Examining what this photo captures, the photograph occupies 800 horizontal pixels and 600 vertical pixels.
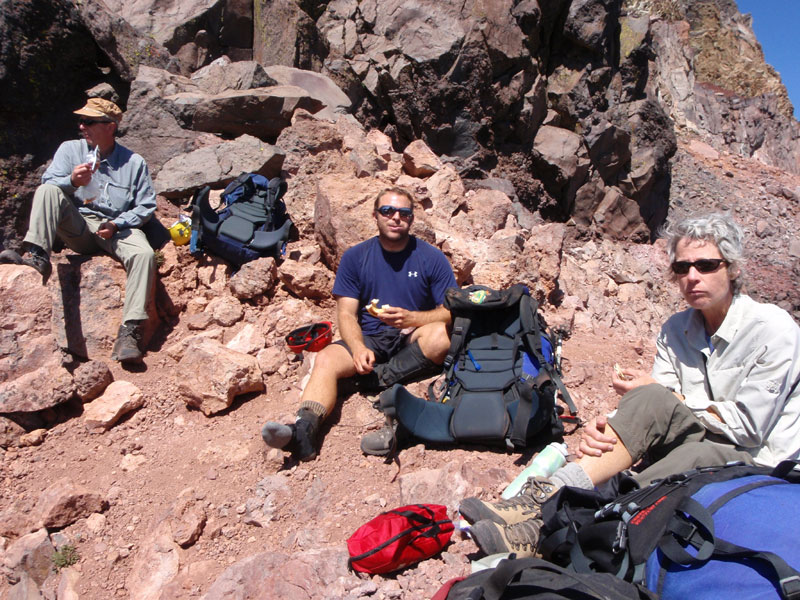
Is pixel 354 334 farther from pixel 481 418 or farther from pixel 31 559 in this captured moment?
pixel 31 559

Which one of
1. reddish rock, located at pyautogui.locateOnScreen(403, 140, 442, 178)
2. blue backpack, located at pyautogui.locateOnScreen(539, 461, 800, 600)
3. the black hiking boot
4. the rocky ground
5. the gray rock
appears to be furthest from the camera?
reddish rock, located at pyautogui.locateOnScreen(403, 140, 442, 178)

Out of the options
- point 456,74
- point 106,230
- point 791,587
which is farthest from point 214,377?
point 456,74

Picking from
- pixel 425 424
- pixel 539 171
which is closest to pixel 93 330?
pixel 425 424

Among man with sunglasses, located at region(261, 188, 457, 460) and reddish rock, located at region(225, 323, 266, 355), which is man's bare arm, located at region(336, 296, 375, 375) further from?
reddish rock, located at region(225, 323, 266, 355)

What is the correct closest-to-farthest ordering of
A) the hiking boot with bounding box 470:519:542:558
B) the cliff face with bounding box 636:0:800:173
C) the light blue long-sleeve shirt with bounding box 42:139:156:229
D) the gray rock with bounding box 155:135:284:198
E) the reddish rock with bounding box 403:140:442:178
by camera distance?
the hiking boot with bounding box 470:519:542:558, the light blue long-sleeve shirt with bounding box 42:139:156:229, the gray rock with bounding box 155:135:284:198, the reddish rock with bounding box 403:140:442:178, the cliff face with bounding box 636:0:800:173

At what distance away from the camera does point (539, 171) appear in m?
11.2

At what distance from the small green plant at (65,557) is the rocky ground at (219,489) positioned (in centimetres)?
4

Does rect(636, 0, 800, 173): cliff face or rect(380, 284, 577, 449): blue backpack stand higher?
rect(636, 0, 800, 173): cliff face

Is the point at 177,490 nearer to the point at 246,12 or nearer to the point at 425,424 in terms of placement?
the point at 425,424

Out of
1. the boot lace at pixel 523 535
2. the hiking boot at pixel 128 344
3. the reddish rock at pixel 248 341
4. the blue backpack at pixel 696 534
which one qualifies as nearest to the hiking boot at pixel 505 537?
the boot lace at pixel 523 535

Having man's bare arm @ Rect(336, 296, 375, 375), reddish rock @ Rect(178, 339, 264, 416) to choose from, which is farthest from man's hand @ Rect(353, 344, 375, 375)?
reddish rock @ Rect(178, 339, 264, 416)

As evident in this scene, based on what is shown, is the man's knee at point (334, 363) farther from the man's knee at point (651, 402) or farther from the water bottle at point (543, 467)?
the man's knee at point (651, 402)

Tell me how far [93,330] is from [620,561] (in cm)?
461

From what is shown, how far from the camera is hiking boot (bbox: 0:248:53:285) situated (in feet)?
15.3
